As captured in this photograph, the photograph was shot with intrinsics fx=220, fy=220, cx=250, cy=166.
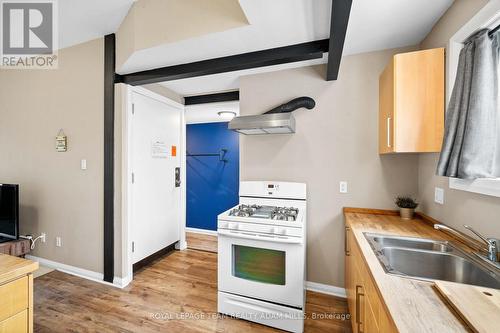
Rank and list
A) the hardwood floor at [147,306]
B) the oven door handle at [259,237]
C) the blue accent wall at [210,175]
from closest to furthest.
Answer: the oven door handle at [259,237] < the hardwood floor at [147,306] < the blue accent wall at [210,175]

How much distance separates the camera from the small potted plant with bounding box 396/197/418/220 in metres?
1.88

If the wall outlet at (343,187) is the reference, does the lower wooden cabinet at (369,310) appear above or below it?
below

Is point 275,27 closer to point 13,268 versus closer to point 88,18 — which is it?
point 88,18

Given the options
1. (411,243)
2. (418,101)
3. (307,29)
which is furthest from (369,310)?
(307,29)

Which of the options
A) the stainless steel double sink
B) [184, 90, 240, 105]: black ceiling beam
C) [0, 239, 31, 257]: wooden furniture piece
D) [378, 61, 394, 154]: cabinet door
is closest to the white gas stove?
the stainless steel double sink

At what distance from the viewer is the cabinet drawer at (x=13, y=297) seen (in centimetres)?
92

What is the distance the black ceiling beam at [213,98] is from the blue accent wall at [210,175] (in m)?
0.92

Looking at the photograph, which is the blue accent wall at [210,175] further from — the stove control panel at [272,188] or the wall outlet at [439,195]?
the wall outlet at [439,195]

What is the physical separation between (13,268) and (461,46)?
272 cm

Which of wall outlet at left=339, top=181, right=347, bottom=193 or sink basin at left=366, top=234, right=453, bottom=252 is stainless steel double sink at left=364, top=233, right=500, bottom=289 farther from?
wall outlet at left=339, top=181, right=347, bottom=193

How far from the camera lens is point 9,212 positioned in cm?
238

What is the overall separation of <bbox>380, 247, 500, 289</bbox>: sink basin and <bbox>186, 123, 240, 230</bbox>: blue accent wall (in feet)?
9.52

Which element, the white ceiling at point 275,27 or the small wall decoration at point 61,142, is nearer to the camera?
the white ceiling at point 275,27

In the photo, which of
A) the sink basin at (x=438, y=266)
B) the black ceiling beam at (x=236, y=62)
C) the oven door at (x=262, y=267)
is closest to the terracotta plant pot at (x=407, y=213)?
the sink basin at (x=438, y=266)
